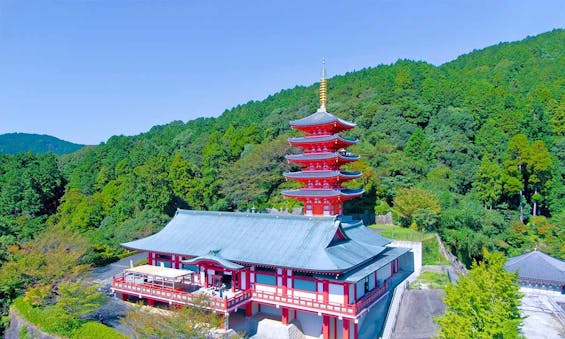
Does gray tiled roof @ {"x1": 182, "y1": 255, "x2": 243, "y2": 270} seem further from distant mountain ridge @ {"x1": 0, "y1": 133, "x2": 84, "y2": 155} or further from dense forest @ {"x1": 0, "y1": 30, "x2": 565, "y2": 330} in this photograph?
distant mountain ridge @ {"x1": 0, "y1": 133, "x2": 84, "y2": 155}

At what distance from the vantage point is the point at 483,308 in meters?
15.8

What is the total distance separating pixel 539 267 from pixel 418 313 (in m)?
14.3

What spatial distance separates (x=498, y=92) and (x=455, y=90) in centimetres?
564

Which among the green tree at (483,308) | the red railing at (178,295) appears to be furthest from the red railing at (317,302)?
the green tree at (483,308)

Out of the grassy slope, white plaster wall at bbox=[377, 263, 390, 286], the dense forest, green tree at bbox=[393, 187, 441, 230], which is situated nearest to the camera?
white plaster wall at bbox=[377, 263, 390, 286]

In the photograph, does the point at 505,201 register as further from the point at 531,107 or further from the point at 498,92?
the point at 498,92

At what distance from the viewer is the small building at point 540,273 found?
96.0 feet

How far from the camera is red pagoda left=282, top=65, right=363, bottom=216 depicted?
26328mm

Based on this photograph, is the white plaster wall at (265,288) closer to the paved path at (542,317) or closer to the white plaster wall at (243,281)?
the white plaster wall at (243,281)

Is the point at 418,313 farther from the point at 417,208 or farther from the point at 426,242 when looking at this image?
the point at 417,208

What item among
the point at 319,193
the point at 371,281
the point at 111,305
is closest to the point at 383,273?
the point at 371,281

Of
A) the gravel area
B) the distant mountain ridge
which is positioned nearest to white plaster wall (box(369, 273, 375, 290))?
the gravel area

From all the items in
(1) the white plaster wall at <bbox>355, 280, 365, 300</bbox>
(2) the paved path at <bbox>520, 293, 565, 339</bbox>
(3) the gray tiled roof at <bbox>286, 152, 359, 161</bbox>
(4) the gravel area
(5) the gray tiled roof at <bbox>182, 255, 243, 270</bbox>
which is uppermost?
(3) the gray tiled roof at <bbox>286, 152, 359, 161</bbox>

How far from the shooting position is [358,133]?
53906 mm
